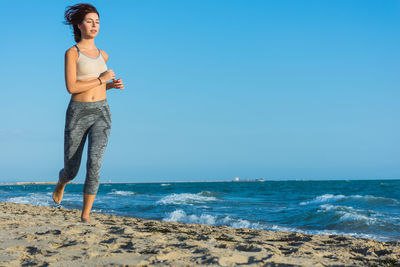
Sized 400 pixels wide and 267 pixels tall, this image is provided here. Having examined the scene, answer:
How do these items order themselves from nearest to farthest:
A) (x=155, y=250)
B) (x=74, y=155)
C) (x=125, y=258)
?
1. (x=125, y=258)
2. (x=155, y=250)
3. (x=74, y=155)

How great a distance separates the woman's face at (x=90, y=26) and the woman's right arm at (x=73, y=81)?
306mm

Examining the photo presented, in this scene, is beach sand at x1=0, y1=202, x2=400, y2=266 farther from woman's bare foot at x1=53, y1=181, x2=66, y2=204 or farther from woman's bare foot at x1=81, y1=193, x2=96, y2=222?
woman's bare foot at x1=53, y1=181, x2=66, y2=204

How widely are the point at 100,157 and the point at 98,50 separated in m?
1.21

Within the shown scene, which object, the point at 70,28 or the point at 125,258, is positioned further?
the point at 70,28

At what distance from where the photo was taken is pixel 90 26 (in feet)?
14.0

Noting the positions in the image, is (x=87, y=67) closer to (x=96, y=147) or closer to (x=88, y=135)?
(x=88, y=135)

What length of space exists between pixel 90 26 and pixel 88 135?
118 centimetres

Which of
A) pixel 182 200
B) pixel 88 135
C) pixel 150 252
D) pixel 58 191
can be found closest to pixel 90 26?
pixel 88 135

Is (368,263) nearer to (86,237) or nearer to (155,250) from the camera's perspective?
(155,250)

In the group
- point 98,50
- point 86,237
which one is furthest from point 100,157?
point 98,50

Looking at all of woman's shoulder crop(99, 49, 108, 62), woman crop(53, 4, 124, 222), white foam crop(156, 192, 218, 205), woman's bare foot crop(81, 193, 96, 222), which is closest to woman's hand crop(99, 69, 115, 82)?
woman crop(53, 4, 124, 222)

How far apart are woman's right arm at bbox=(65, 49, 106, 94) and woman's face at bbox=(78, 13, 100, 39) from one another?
1.00ft

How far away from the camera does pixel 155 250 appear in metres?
3.15

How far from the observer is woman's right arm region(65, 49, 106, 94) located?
4.08m
